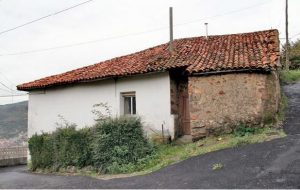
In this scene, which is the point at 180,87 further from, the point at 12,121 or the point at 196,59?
the point at 12,121

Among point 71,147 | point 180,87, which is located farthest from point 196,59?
point 71,147

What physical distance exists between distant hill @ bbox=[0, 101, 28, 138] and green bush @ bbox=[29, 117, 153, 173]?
3480 cm

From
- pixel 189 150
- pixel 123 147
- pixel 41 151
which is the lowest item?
pixel 41 151

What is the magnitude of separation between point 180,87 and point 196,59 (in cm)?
139

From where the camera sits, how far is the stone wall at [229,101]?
51.2 feet

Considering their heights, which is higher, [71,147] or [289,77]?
[289,77]

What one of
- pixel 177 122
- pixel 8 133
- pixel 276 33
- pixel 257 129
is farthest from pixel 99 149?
pixel 8 133

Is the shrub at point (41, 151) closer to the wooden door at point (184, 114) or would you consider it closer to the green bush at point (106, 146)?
the green bush at point (106, 146)

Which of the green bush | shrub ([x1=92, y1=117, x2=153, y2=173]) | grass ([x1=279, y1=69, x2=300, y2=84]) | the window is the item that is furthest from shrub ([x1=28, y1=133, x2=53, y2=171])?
grass ([x1=279, y1=69, x2=300, y2=84])

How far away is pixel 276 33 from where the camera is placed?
19781 millimetres

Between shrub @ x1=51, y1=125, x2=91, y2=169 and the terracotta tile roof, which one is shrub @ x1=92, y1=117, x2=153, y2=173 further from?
the terracotta tile roof

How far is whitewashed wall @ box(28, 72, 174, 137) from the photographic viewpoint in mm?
17438

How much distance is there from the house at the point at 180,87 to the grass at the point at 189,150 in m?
0.76

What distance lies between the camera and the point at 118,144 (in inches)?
588
